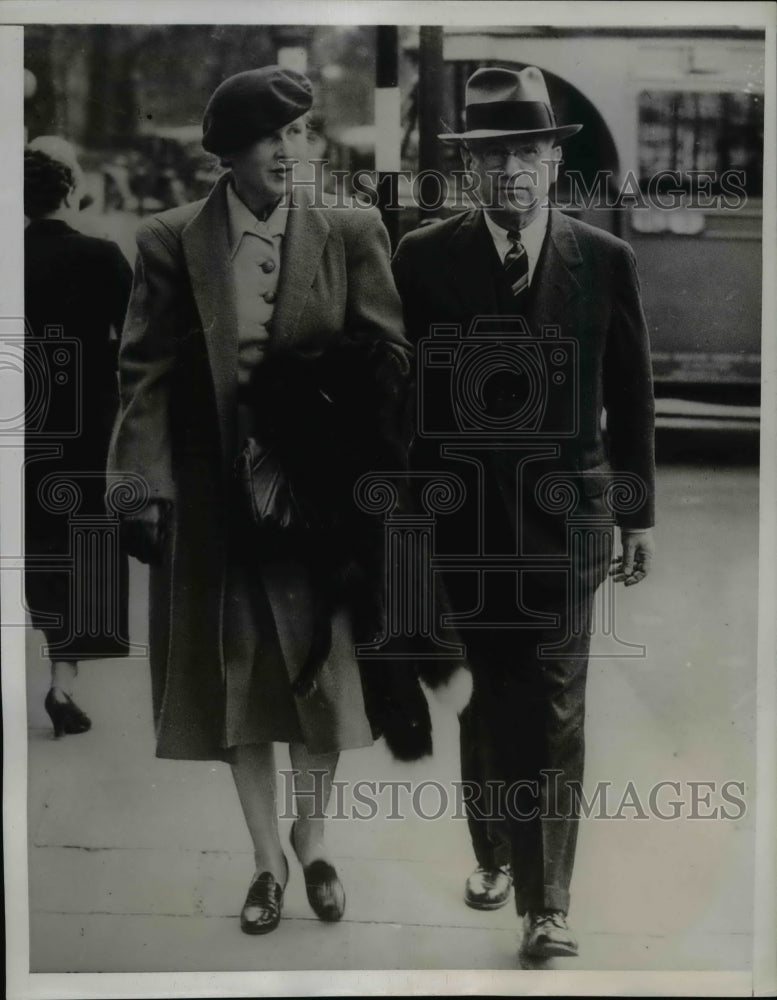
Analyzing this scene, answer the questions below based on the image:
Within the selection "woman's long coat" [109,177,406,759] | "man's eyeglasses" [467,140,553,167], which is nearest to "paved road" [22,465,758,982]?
"woman's long coat" [109,177,406,759]

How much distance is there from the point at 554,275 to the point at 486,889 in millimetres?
1784

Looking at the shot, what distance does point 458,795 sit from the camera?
315 centimetres

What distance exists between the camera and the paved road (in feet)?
10.3

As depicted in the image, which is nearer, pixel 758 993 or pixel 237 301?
pixel 237 301

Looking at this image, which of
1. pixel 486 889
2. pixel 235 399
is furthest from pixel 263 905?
pixel 235 399

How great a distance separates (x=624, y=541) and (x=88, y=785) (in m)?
1.71

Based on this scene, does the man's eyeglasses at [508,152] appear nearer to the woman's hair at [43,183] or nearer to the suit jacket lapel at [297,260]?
the suit jacket lapel at [297,260]

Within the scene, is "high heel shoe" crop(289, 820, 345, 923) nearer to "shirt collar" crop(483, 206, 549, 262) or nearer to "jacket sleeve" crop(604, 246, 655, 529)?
"jacket sleeve" crop(604, 246, 655, 529)

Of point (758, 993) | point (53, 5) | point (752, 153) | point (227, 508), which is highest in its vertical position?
point (53, 5)

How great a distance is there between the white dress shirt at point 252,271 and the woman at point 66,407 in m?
0.32

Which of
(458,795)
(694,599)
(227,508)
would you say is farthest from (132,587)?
(694,599)

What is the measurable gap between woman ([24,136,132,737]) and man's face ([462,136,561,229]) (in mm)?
1027

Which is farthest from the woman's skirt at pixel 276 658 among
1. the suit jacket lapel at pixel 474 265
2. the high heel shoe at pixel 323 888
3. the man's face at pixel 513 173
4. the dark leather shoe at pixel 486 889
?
the man's face at pixel 513 173

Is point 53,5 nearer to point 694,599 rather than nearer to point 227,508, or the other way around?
point 227,508
